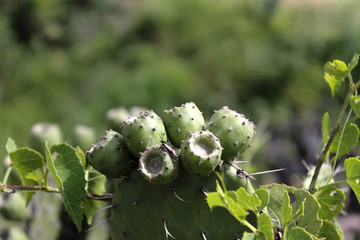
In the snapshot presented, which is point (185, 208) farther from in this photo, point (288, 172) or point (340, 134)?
point (288, 172)

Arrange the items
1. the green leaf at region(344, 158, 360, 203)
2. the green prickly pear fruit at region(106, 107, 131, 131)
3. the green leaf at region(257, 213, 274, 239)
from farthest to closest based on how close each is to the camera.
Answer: the green prickly pear fruit at region(106, 107, 131, 131) → the green leaf at region(344, 158, 360, 203) → the green leaf at region(257, 213, 274, 239)

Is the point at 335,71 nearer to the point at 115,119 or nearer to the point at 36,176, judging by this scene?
the point at 36,176

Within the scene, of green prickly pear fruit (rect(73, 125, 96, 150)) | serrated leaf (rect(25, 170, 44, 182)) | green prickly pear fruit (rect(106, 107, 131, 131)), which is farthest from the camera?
green prickly pear fruit (rect(73, 125, 96, 150))

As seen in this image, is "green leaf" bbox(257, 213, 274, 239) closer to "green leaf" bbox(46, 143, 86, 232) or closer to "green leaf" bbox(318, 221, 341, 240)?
"green leaf" bbox(318, 221, 341, 240)

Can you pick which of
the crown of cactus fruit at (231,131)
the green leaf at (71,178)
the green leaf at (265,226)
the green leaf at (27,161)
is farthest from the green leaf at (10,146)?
the green leaf at (265,226)

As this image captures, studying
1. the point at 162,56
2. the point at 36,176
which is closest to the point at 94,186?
the point at 36,176

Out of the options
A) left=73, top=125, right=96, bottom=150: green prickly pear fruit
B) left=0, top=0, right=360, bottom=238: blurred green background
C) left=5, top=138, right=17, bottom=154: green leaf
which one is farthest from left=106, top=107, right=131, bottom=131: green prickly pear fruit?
left=0, top=0, right=360, bottom=238: blurred green background
